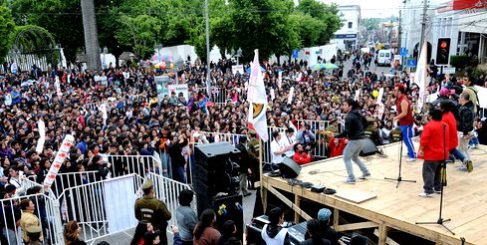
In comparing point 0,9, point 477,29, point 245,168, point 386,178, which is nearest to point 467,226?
point 386,178

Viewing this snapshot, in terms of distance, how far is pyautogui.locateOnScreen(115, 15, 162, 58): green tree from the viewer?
35.5m

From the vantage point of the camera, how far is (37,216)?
25.6ft

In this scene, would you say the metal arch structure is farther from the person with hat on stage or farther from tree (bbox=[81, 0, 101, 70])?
the person with hat on stage

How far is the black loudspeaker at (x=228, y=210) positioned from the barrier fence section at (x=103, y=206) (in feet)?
9.40

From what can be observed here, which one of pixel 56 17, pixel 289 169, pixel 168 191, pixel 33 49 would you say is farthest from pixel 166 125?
pixel 56 17

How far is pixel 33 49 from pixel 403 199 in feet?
97.6

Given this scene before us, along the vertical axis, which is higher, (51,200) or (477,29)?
(477,29)

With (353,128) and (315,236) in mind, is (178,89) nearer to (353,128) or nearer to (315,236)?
(353,128)

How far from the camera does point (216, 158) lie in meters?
6.66

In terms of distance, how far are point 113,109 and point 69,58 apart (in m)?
25.7

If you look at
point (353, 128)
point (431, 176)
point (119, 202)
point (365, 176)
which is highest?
point (353, 128)

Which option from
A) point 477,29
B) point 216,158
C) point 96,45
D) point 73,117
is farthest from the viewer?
point 96,45

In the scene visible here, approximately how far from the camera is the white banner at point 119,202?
28.2ft

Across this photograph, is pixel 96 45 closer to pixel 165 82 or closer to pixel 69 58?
pixel 69 58
